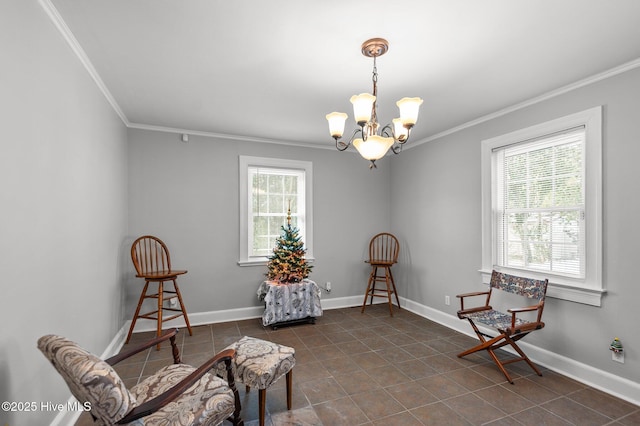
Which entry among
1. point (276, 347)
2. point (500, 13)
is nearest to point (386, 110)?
point (500, 13)

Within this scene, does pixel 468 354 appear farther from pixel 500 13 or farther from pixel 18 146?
pixel 18 146

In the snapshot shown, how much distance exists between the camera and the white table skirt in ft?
13.7

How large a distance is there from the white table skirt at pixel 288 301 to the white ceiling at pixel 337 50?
231 cm

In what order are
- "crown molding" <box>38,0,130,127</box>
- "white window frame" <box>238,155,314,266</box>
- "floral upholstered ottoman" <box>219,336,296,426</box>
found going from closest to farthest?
1. "crown molding" <box>38,0,130,127</box>
2. "floral upholstered ottoman" <box>219,336,296,426</box>
3. "white window frame" <box>238,155,314,266</box>

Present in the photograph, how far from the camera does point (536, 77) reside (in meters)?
2.78

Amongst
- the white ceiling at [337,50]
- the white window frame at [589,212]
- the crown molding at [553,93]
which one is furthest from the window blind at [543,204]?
the white ceiling at [337,50]

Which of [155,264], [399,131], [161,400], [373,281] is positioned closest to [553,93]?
[399,131]

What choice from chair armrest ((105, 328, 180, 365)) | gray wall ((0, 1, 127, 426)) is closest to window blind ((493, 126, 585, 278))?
chair armrest ((105, 328, 180, 365))

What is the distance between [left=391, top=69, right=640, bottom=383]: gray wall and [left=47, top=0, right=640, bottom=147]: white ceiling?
0.25 meters

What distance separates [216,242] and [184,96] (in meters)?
2.04

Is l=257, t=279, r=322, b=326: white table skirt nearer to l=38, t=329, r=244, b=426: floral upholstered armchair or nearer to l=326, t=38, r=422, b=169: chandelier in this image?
l=38, t=329, r=244, b=426: floral upholstered armchair

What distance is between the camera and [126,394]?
53.6 inches

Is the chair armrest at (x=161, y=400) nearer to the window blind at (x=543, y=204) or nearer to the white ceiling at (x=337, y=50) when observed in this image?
the white ceiling at (x=337, y=50)

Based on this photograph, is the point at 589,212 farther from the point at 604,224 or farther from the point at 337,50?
the point at 337,50
